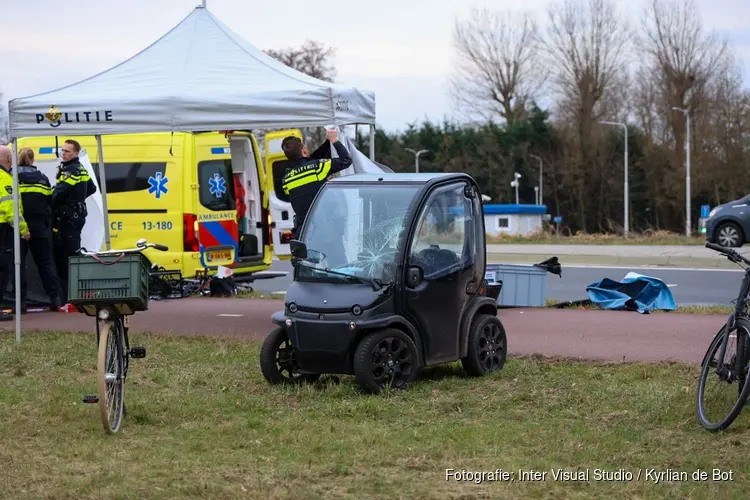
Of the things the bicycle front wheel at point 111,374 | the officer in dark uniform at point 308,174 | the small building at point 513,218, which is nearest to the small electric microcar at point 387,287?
the bicycle front wheel at point 111,374

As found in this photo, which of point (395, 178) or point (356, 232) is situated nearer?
point (356, 232)

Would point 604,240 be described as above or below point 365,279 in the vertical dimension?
below

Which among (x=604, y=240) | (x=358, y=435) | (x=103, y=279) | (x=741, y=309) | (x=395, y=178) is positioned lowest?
(x=358, y=435)

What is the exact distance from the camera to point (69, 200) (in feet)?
41.9

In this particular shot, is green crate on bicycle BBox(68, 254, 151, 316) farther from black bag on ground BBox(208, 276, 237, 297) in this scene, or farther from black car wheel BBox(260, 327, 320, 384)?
black bag on ground BBox(208, 276, 237, 297)

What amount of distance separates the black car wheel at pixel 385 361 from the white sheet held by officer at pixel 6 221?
604cm

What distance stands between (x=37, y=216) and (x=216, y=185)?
3.26 metres

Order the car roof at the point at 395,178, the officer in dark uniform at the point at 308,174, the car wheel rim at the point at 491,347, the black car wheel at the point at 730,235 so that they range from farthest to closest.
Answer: the black car wheel at the point at 730,235, the officer in dark uniform at the point at 308,174, the car wheel rim at the point at 491,347, the car roof at the point at 395,178

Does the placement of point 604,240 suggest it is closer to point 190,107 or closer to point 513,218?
point 513,218

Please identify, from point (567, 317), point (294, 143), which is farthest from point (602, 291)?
point (294, 143)

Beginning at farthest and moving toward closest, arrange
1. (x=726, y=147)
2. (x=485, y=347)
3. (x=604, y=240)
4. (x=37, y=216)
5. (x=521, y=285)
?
1. (x=726, y=147)
2. (x=604, y=240)
3. (x=521, y=285)
4. (x=37, y=216)
5. (x=485, y=347)

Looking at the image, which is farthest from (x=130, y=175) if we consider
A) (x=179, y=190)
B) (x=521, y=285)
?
(x=521, y=285)

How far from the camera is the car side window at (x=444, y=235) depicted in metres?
8.07

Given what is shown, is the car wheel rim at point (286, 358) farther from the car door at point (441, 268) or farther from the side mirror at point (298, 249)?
the car door at point (441, 268)
